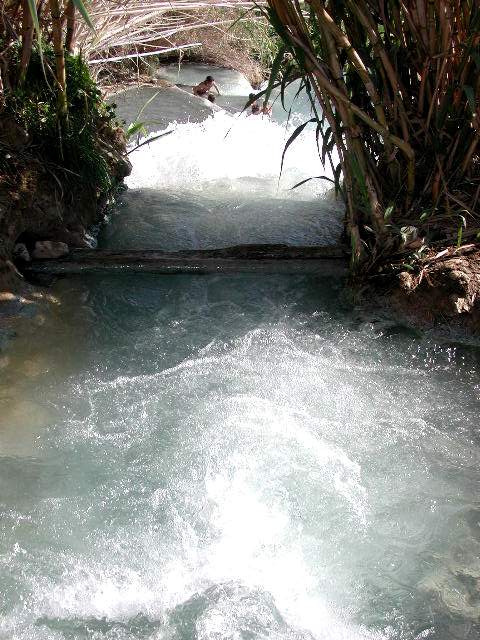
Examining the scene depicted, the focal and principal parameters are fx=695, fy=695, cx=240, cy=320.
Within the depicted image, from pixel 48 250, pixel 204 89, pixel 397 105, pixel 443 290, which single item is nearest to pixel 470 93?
pixel 397 105

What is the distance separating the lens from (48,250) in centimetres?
410

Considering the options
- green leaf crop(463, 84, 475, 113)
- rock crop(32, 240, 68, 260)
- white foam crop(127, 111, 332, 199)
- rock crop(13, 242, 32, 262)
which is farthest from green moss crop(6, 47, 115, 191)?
green leaf crop(463, 84, 475, 113)

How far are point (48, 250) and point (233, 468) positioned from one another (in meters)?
2.04

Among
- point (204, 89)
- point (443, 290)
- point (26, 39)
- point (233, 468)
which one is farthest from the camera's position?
point (204, 89)

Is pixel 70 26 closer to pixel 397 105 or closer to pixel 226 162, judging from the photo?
pixel 397 105

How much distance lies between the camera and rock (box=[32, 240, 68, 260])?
409 cm

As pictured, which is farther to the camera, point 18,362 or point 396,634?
point 18,362

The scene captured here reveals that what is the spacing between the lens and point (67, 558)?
2316 millimetres

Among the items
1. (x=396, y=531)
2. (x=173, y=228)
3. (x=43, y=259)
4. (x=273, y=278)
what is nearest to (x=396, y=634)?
(x=396, y=531)

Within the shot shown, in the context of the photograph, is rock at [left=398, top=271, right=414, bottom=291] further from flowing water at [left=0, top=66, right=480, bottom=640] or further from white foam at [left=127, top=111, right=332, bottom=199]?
white foam at [left=127, top=111, right=332, bottom=199]

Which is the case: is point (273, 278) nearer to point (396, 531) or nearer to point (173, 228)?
point (173, 228)

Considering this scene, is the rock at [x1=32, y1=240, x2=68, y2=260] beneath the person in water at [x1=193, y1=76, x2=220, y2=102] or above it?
beneath

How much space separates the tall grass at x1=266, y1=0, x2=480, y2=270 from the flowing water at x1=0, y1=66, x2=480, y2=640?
1.92 ft

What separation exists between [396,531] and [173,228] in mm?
2918
